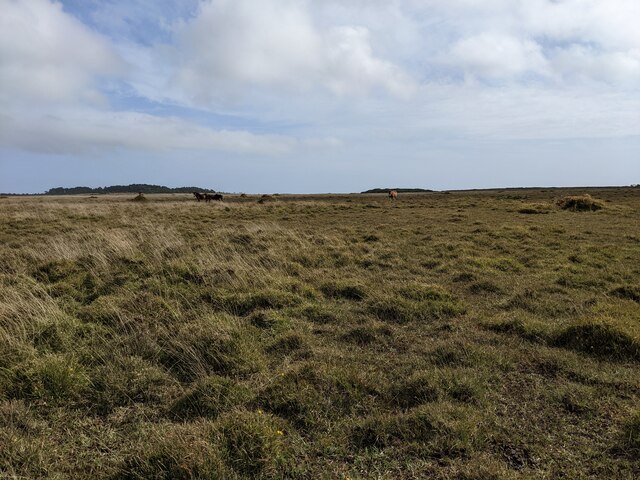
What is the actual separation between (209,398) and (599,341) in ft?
17.7

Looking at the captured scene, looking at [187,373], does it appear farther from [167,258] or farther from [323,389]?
[167,258]

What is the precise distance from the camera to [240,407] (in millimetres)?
4617

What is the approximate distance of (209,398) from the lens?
4.71m

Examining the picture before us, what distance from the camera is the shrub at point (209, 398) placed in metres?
4.59

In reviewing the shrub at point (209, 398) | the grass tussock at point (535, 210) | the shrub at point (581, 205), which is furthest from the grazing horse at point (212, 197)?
the shrub at point (209, 398)

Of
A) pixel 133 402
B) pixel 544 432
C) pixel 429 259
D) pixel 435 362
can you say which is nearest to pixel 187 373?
pixel 133 402

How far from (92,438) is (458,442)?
3486 mm

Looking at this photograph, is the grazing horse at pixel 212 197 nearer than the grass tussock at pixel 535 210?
No

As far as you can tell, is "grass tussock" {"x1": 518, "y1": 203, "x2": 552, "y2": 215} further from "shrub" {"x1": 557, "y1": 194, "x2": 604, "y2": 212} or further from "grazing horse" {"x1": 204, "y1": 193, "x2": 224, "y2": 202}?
"grazing horse" {"x1": 204, "y1": 193, "x2": 224, "y2": 202}

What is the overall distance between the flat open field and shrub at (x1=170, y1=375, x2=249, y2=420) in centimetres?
2

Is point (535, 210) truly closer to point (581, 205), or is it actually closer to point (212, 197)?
point (581, 205)

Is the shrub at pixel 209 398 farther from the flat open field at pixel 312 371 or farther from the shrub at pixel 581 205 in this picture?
the shrub at pixel 581 205

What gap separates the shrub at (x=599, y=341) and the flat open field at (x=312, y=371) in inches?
1.0

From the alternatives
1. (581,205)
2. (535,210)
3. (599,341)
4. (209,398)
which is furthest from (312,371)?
(581,205)
